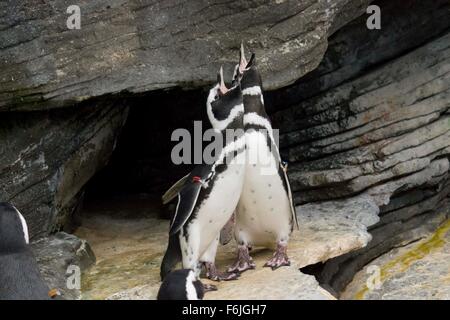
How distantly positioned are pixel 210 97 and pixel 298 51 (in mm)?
686

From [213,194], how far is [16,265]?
111 centimetres

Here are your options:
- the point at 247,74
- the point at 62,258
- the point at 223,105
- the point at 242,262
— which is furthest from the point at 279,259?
the point at 62,258

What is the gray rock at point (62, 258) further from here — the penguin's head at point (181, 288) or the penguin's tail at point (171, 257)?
the penguin's head at point (181, 288)

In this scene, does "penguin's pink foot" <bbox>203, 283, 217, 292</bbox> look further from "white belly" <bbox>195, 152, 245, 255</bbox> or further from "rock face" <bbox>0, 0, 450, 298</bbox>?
"rock face" <bbox>0, 0, 450, 298</bbox>

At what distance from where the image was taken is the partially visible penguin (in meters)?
4.27

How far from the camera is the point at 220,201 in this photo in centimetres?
491

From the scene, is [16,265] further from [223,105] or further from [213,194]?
[223,105]

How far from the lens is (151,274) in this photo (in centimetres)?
520

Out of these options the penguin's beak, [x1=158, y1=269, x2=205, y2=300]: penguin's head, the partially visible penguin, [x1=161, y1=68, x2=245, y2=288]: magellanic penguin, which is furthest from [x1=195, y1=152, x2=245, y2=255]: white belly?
the partially visible penguin

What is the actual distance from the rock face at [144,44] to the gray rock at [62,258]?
2.78 ft

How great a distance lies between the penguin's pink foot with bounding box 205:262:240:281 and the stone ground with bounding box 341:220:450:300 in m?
1.00

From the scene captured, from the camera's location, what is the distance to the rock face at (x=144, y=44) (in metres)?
5.11

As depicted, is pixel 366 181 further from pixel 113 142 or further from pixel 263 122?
pixel 113 142
